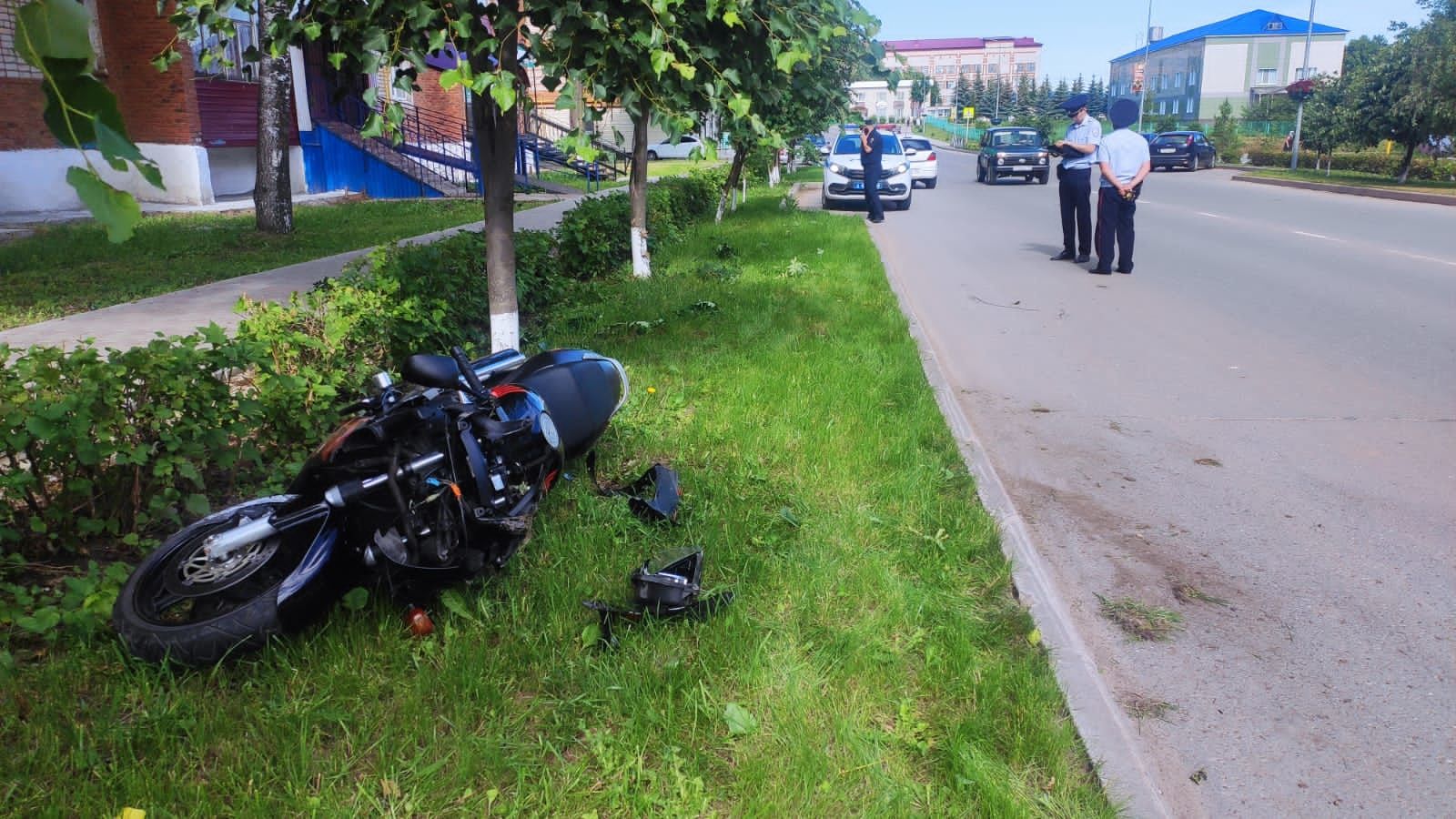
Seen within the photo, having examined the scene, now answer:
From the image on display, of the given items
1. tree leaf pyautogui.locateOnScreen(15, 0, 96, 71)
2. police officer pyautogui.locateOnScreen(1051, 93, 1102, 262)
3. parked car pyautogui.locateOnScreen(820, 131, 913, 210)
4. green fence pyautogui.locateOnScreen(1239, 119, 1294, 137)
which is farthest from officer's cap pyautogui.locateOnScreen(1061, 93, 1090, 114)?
green fence pyautogui.locateOnScreen(1239, 119, 1294, 137)

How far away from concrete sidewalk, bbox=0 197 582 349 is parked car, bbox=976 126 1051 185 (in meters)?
23.5

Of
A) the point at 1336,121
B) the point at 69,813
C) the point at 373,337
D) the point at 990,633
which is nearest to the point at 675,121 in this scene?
the point at 373,337

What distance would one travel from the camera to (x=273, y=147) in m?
14.3

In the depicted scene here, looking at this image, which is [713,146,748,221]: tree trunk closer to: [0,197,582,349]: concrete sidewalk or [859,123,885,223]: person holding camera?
[859,123,885,223]: person holding camera

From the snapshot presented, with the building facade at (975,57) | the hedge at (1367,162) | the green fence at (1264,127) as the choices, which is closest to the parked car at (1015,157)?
the hedge at (1367,162)

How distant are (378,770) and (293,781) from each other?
0.21 meters

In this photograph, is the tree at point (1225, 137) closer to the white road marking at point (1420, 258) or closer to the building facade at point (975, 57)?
the white road marking at point (1420, 258)

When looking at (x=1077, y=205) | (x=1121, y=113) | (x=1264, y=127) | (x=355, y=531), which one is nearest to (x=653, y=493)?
(x=355, y=531)

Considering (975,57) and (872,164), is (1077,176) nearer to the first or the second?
(872,164)

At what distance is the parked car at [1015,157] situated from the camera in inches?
1209

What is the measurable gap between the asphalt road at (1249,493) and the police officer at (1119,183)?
0.33m

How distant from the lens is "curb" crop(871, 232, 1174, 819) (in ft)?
9.38

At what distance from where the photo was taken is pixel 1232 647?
3721 mm

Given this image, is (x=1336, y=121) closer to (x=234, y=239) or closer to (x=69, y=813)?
(x=234, y=239)
